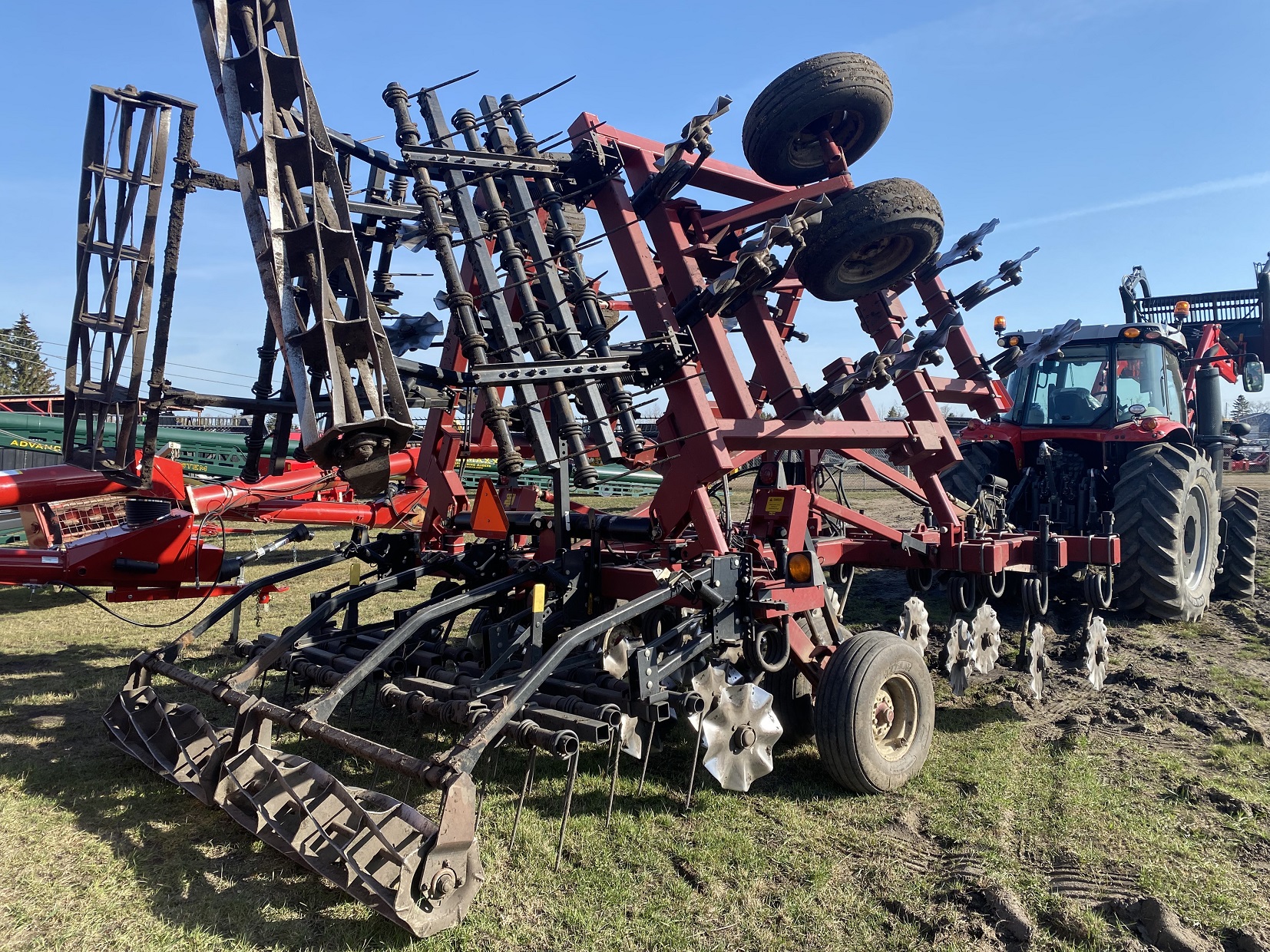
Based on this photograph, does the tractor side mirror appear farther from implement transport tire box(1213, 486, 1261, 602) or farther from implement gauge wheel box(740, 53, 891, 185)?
implement gauge wheel box(740, 53, 891, 185)

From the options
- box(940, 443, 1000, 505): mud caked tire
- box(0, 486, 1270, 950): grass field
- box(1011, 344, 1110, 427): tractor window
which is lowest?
box(0, 486, 1270, 950): grass field

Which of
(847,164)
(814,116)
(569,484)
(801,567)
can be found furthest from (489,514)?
(847,164)

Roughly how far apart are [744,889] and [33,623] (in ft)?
25.0

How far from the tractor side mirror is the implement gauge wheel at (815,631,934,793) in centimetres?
812

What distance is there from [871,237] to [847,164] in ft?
4.46

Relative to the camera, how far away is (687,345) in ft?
14.8

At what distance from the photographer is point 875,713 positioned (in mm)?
4270

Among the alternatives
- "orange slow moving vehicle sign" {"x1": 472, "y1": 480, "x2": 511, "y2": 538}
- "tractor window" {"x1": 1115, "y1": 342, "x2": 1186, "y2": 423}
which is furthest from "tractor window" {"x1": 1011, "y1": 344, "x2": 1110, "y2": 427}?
"orange slow moving vehicle sign" {"x1": 472, "y1": 480, "x2": 511, "y2": 538}

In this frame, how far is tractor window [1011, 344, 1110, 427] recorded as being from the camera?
8.16m

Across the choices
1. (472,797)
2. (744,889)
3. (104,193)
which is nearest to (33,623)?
(104,193)

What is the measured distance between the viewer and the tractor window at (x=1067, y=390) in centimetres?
816

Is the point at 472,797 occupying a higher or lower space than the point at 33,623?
higher

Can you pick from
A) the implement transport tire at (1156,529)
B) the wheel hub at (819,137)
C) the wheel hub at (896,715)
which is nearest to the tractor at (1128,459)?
the implement transport tire at (1156,529)

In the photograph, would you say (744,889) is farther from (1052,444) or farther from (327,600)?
(1052,444)
